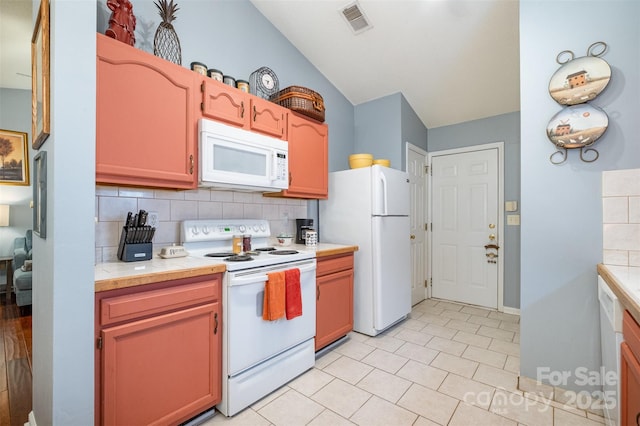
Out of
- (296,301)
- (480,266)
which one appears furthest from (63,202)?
(480,266)

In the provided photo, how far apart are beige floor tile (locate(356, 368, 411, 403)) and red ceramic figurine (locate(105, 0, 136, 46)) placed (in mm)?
2598

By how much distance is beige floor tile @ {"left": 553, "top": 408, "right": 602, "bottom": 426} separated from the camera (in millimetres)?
1588

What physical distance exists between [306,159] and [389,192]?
91cm

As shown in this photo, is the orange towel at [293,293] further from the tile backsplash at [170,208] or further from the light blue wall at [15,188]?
the light blue wall at [15,188]

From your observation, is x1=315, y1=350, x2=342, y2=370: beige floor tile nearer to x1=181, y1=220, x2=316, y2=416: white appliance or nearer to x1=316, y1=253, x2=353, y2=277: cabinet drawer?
x1=181, y1=220, x2=316, y2=416: white appliance

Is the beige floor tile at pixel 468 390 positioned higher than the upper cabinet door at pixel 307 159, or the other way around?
the upper cabinet door at pixel 307 159

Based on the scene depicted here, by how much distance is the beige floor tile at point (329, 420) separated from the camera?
5.24 ft

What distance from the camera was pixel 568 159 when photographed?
70.0 inches

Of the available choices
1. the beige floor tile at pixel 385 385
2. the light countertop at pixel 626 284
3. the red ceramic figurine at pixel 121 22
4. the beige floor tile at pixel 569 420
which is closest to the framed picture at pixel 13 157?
the red ceramic figurine at pixel 121 22

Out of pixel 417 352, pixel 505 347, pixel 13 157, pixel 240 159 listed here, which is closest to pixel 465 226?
pixel 505 347

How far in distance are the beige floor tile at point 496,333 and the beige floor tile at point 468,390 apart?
96 cm

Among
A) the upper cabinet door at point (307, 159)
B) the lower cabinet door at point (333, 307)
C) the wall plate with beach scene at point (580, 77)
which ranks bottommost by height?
the lower cabinet door at point (333, 307)

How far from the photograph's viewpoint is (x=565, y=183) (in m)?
1.78

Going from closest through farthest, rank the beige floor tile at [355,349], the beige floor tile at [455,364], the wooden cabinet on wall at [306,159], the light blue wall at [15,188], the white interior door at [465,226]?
the beige floor tile at [455,364] → the beige floor tile at [355,349] → the wooden cabinet on wall at [306,159] → the white interior door at [465,226] → the light blue wall at [15,188]
